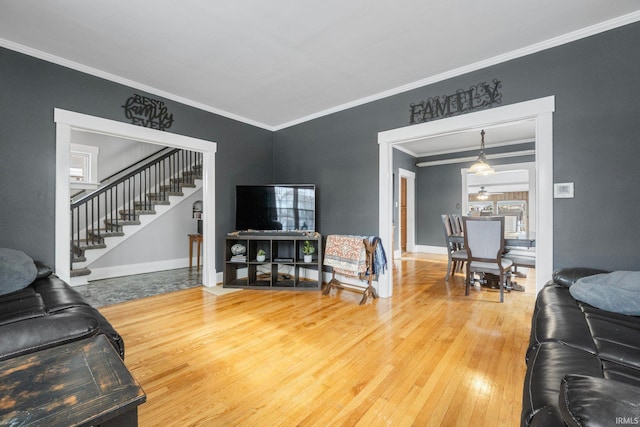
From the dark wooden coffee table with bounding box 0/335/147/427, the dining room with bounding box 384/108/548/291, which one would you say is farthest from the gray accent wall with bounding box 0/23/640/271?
the dining room with bounding box 384/108/548/291

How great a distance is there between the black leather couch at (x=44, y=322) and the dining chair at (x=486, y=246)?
12.0 ft

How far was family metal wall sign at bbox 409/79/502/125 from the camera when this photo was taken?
270cm

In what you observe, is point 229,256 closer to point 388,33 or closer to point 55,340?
point 55,340

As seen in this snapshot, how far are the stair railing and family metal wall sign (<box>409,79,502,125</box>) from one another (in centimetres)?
450

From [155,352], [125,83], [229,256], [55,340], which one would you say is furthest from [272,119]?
[55,340]

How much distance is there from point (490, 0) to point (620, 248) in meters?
2.13

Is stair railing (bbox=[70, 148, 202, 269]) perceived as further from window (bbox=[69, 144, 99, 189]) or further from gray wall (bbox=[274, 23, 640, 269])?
gray wall (bbox=[274, 23, 640, 269])

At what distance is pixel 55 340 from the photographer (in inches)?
51.1

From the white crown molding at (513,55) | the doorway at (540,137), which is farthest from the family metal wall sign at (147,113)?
the doorway at (540,137)

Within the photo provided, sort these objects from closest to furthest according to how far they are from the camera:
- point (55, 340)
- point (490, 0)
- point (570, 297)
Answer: point (55, 340) → point (570, 297) → point (490, 0)

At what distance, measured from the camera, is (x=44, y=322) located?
1.32 meters

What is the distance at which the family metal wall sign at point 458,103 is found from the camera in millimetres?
2703

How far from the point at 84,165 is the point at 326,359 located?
5.82 meters

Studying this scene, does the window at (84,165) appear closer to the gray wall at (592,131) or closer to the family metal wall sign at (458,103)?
the family metal wall sign at (458,103)
